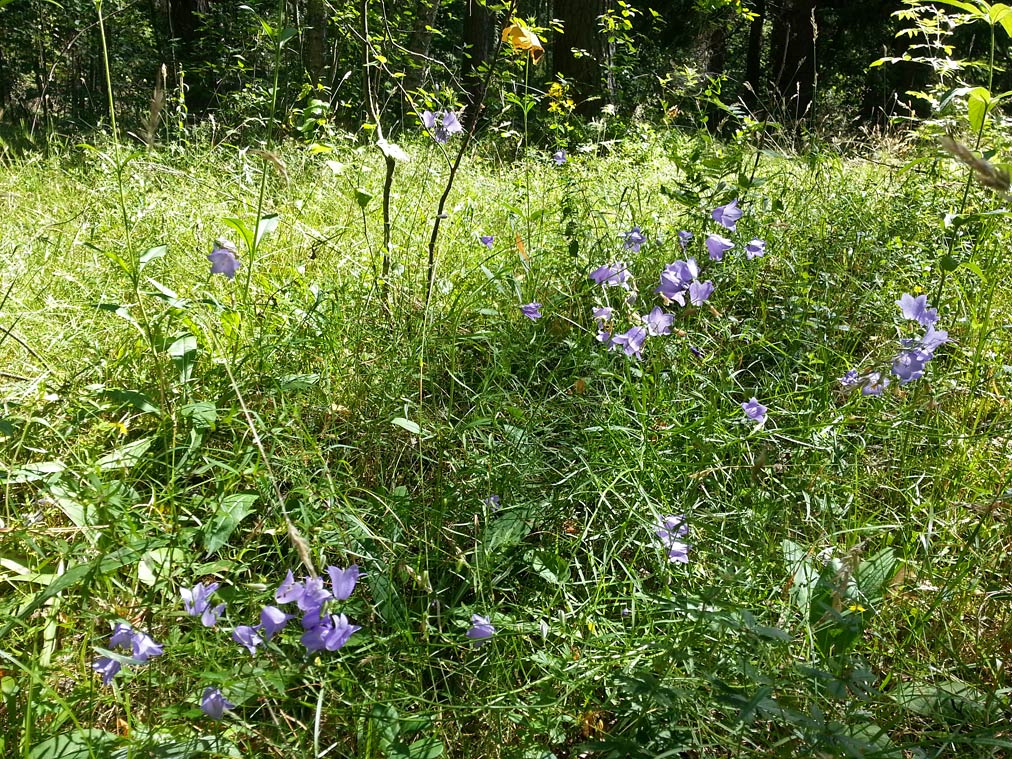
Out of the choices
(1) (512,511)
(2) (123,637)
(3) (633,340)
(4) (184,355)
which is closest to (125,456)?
(4) (184,355)

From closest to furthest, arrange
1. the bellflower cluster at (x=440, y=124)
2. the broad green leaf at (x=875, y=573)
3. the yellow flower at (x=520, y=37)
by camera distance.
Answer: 1. the broad green leaf at (x=875, y=573)
2. the yellow flower at (x=520, y=37)
3. the bellflower cluster at (x=440, y=124)

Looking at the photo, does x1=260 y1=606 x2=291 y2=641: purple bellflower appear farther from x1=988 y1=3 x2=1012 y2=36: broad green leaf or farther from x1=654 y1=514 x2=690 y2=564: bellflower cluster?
x1=988 y1=3 x2=1012 y2=36: broad green leaf

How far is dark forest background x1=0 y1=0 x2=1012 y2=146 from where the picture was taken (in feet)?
20.1

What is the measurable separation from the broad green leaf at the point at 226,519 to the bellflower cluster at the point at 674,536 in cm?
69

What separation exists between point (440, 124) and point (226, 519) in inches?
72.4

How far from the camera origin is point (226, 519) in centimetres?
125

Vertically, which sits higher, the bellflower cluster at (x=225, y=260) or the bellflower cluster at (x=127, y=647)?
the bellflower cluster at (x=225, y=260)

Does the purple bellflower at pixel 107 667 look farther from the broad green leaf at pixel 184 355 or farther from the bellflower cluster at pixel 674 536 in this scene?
the bellflower cluster at pixel 674 536

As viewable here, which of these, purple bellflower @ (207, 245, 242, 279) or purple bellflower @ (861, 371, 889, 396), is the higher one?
purple bellflower @ (207, 245, 242, 279)

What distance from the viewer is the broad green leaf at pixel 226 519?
1.21 meters

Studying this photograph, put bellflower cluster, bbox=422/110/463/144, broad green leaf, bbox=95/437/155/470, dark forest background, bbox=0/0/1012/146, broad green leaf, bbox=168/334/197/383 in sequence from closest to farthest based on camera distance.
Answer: broad green leaf, bbox=95/437/155/470
broad green leaf, bbox=168/334/197/383
bellflower cluster, bbox=422/110/463/144
dark forest background, bbox=0/0/1012/146

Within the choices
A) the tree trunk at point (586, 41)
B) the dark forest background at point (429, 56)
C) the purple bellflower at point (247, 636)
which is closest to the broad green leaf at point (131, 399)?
the purple bellflower at point (247, 636)

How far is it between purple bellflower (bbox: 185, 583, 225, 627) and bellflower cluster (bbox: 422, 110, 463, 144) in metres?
1.49

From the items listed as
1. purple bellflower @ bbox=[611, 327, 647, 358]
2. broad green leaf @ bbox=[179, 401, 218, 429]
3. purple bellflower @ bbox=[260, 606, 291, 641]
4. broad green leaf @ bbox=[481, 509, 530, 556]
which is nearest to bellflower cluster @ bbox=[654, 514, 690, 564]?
broad green leaf @ bbox=[481, 509, 530, 556]
